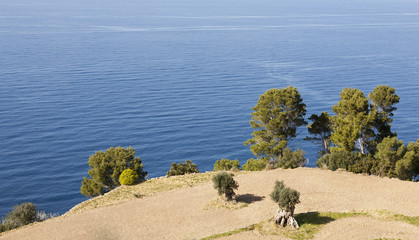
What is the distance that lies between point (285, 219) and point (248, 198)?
252 inches

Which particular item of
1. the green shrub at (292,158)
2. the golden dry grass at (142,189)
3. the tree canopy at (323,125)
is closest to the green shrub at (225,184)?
the golden dry grass at (142,189)

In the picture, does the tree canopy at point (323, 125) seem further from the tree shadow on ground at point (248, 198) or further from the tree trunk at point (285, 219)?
the tree trunk at point (285, 219)

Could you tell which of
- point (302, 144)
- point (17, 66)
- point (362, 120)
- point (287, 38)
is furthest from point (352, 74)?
point (17, 66)

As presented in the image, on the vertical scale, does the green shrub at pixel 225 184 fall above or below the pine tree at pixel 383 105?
below

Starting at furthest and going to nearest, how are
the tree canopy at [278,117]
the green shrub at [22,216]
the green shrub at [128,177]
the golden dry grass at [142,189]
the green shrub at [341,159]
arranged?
the tree canopy at [278,117] → the green shrub at [128,177] → the green shrub at [341,159] → the golden dry grass at [142,189] → the green shrub at [22,216]

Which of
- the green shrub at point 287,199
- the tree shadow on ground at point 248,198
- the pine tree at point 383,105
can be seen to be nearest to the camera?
the green shrub at point 287,199

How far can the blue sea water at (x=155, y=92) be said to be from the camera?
7019 centimetres

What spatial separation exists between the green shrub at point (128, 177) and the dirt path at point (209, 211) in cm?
723

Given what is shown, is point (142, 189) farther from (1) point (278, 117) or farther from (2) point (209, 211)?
(1) point (278, 117)

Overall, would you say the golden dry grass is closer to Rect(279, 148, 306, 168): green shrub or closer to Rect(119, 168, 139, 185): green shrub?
Rect(119, 168, 139, 185): green shrub

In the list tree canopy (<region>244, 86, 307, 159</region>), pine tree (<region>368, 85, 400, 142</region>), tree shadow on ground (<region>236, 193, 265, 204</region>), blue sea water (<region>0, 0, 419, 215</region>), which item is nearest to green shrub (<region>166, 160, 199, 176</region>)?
tree canopy (<region>244, 86, 307, 159</region>)

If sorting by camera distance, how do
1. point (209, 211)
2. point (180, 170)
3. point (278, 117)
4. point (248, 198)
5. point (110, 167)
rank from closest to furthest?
point (209, 211) < point (248, 198) < point (278, 117) < point (110, 167) < point (180, 170)

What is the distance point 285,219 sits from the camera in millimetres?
29906

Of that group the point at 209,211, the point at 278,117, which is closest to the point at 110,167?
the point at 209,211
